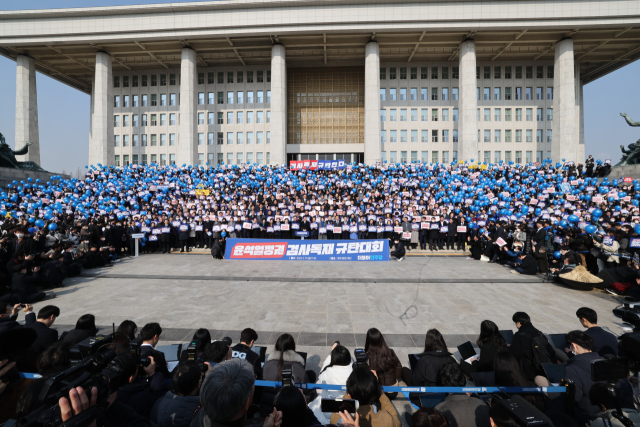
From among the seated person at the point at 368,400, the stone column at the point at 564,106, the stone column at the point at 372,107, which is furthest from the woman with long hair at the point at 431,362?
the stone column at the point at 564,106

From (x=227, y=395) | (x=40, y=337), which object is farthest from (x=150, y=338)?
(x=227, y=395)

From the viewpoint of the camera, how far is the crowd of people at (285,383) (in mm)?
1898

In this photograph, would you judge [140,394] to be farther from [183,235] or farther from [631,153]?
[631,153]

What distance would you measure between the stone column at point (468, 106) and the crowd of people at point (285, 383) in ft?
128

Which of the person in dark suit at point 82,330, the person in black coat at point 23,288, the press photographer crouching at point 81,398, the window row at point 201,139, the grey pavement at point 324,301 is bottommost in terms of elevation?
the grey pavement at point 324,301

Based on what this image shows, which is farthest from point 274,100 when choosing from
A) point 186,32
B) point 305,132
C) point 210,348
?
point 210,348

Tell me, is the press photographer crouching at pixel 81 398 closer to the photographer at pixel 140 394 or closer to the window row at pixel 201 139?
the photographer at pixel 140 394

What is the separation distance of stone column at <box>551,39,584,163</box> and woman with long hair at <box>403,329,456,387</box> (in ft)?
152

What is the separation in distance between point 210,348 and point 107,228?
15.2 metres

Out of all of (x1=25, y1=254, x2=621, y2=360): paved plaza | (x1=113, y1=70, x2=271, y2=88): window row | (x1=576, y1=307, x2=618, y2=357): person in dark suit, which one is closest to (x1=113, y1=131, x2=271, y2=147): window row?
(x1=113, y1=70, x2=271, y2=88): window row

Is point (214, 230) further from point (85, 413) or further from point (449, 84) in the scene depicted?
point (449, 84)

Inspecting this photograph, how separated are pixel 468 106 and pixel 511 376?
43293 mm

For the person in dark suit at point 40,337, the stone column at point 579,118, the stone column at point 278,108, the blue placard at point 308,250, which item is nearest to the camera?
the person in dark suit at point 40,337

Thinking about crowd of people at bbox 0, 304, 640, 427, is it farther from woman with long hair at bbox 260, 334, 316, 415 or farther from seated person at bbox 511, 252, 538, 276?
seated person at bbox 511, 252, 538, 276
